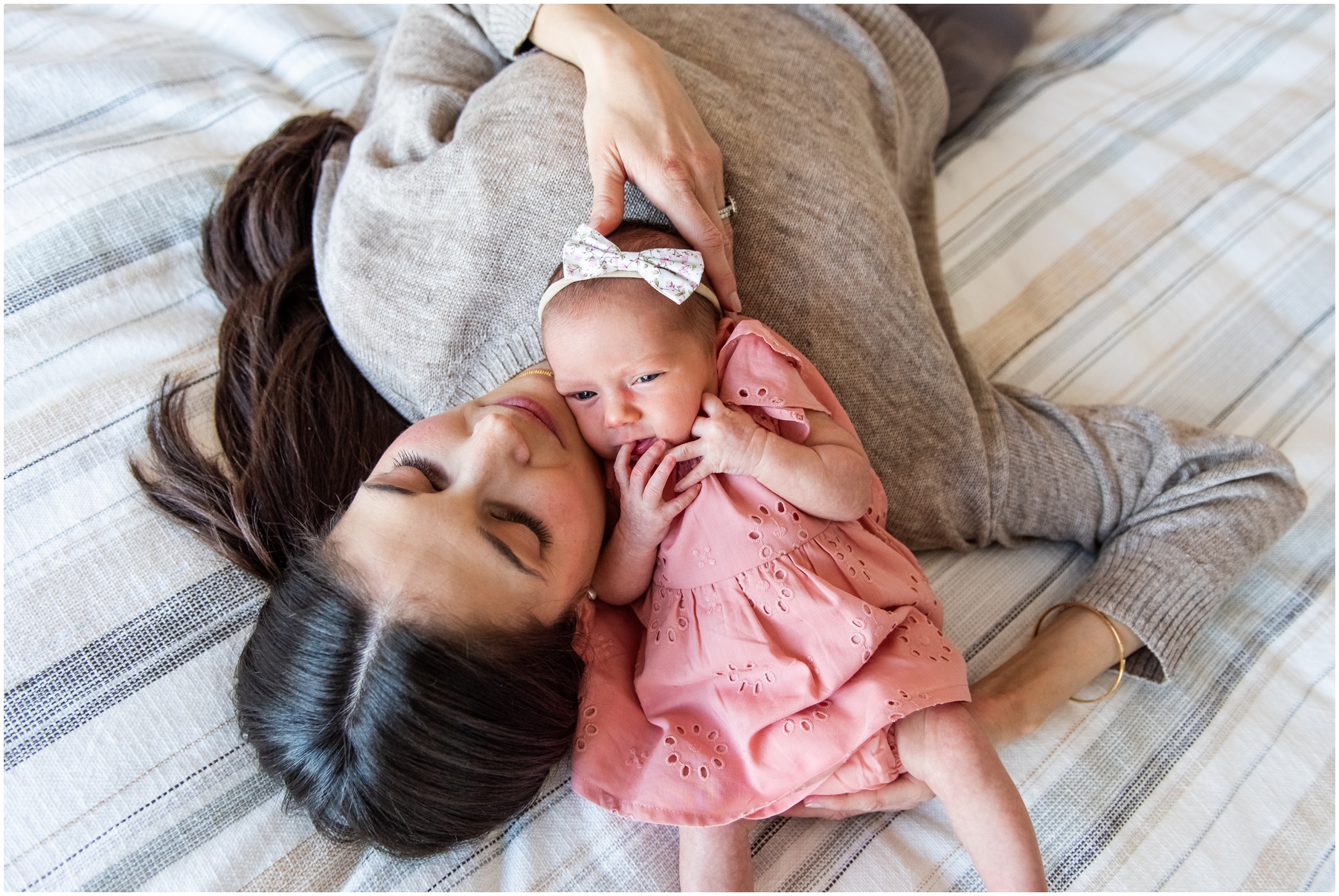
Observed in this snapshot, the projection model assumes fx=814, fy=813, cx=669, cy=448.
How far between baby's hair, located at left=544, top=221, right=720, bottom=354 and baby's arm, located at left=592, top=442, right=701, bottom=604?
168 millimetres

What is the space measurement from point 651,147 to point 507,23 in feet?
1.60

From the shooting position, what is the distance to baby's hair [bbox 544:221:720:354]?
105cm

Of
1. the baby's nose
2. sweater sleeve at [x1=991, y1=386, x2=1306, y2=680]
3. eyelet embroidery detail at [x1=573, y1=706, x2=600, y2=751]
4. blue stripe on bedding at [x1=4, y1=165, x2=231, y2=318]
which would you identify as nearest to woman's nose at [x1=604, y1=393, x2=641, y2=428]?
the baby's nose

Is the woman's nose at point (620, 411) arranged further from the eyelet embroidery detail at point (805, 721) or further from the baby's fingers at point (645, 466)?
the eyelet embroidery detail at point (805, 721)

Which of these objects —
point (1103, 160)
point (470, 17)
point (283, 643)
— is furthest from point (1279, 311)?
point (283, 643)

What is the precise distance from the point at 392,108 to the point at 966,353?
106 centimetres

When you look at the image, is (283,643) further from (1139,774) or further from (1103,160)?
(1103,160)

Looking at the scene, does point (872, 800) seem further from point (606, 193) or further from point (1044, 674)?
point (606, 193)

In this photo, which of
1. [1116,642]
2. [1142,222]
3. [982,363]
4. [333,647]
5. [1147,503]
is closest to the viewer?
[333,647]

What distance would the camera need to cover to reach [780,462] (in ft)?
3.24

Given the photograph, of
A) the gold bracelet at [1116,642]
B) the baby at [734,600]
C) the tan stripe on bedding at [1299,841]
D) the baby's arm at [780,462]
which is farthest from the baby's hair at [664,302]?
the tan stripe on bedding at [1299,841]

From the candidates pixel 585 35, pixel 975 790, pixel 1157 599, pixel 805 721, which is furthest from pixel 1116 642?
pixel 585 35

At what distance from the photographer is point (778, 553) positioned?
103 cm

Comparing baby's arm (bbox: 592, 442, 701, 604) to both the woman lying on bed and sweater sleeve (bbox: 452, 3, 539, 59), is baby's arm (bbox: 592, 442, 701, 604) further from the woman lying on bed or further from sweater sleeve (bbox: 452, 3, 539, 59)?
sweater sleeve (bbox: 452, 3, 539, 59)
